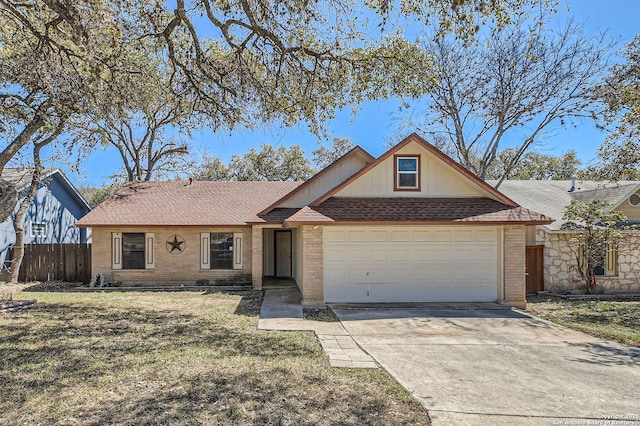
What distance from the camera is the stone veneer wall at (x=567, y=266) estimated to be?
14758mm

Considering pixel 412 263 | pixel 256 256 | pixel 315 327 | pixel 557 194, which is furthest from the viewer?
pixel 557 194

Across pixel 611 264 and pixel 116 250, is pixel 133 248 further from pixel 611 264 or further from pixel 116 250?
pixel 611 264

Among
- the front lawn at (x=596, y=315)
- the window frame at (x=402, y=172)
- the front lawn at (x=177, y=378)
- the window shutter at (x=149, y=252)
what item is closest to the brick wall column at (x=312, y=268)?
the front lawn at (x=177, y=378)

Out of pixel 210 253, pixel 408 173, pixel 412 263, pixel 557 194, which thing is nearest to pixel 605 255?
pixel 557 194

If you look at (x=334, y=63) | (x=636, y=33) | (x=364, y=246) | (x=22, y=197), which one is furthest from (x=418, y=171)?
(x=22, y=197)

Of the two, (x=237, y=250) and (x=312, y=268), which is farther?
(x=237, y=250)

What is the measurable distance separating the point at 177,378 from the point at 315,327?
390 centimetres

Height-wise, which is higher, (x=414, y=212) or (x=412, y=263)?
(x=414, y=212)

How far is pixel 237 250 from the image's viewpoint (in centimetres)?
1598

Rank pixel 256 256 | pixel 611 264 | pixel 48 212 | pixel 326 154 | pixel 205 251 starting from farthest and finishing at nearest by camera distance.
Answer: pixel 326 154 < pixel 48 212 < pixel 205 251 < pixel 611 264 < pixel 256 256

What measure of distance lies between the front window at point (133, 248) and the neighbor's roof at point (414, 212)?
7689 millimetres

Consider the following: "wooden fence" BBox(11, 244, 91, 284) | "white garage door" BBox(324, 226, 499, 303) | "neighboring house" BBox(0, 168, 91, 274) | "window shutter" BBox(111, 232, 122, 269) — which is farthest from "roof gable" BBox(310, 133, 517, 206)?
"neighboring house" BBox(0, 168, 91, 274)

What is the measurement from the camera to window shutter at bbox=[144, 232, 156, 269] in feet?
51.4

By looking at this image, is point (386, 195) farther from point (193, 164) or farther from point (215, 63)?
point (193, 164)
